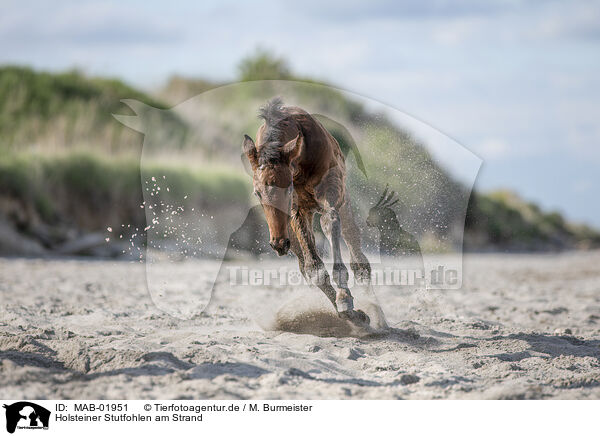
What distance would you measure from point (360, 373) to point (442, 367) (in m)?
0.71

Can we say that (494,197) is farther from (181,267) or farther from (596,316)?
(596,316)

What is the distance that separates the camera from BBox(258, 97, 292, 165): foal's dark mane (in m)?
5.20

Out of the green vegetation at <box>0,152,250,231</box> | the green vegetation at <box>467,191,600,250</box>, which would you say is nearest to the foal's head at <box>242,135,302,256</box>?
the green vegetation at <box>0,152,250,231</box>

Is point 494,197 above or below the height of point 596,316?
above

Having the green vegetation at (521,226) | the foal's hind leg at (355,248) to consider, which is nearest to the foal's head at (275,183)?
the foal's hind leg at (355,248)

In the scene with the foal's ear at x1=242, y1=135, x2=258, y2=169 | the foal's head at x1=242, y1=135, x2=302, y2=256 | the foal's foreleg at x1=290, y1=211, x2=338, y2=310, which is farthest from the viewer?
the foal's foreleg at x1=290, y1=211, x2=338, y2=310

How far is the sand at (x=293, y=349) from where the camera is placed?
178 inches

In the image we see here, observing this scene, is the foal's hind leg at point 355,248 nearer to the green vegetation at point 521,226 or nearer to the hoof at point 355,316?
the hoof at point 355,316

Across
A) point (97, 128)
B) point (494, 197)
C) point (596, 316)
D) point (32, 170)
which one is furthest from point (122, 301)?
point (494, 197)

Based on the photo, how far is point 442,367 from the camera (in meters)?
5.20

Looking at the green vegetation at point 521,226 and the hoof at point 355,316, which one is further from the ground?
the green vegetation at point 521,226

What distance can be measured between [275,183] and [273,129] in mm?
499

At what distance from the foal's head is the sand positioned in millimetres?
962
